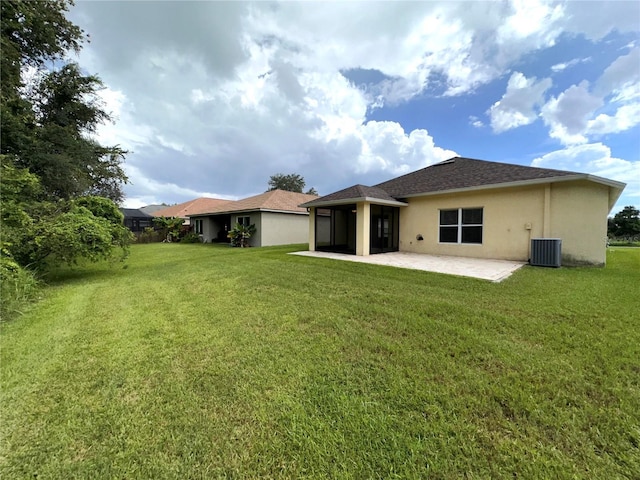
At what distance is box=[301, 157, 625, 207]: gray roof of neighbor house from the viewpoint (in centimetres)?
884

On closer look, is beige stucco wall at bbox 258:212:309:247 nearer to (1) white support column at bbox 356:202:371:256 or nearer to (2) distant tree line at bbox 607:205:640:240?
(1) white support column at bbox 356:202:371:256

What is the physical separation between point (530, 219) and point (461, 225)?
7.53 ft

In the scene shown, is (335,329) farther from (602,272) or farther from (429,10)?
(429,10)

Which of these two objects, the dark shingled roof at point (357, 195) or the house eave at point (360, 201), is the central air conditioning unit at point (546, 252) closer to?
the house eave at point (360, 201)

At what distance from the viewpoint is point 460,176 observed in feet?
38.7

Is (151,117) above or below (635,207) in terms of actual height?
above

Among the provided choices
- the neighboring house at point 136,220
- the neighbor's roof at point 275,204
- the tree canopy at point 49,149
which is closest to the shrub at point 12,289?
the tree canopy at point 49,149

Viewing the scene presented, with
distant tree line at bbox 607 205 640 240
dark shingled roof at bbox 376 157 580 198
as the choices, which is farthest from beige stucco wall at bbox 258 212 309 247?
distant tree line at bbox 607 205 640 240

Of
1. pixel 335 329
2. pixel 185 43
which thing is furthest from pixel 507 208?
pixel 185 43

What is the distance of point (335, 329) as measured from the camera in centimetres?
380

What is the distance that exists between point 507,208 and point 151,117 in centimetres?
1873

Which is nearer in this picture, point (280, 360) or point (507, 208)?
point (280, 360)

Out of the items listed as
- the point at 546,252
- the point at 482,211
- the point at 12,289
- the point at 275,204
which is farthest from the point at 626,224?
the point at 12,289

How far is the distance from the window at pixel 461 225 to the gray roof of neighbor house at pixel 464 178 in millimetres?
1139
